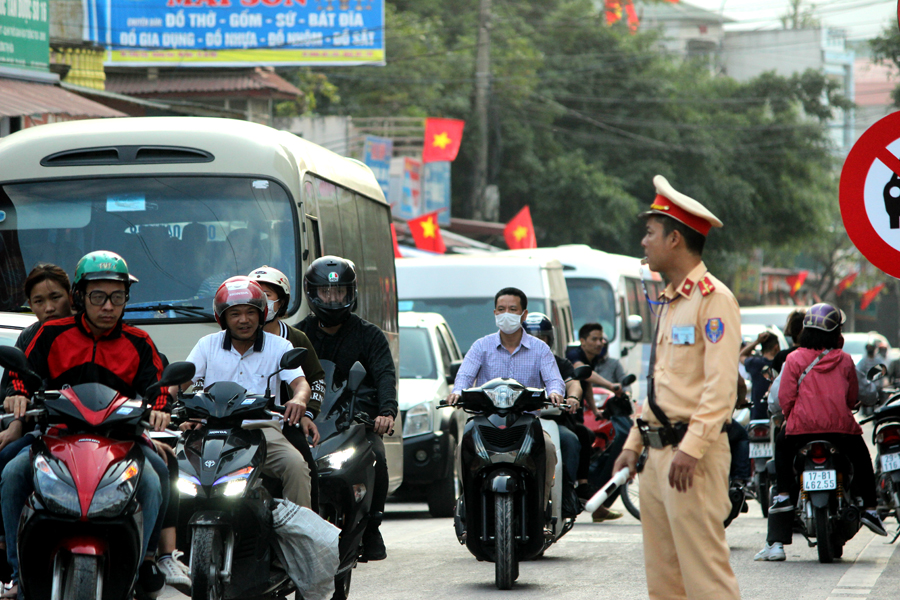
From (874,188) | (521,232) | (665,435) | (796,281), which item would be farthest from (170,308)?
(796,281)

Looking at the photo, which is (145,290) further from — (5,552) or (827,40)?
(827,40)

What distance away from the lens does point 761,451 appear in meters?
10.1

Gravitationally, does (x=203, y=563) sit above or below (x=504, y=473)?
above

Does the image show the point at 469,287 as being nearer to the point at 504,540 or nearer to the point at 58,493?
the point at 504,540

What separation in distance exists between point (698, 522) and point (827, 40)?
306 feet

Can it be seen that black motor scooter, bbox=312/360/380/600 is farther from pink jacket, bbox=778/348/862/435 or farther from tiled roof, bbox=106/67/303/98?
tiled roof, bbox=106/67/303/98

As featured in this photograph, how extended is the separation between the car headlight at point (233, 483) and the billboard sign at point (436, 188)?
26959 millimetres

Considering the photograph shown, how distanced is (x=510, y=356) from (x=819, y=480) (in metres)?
2.22

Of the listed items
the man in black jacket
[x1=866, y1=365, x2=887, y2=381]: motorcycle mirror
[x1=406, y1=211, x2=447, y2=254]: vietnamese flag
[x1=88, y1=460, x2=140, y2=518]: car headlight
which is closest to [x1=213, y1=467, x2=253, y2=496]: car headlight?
[x1=88, y1=460, x2=140, y2=518]: car headlight

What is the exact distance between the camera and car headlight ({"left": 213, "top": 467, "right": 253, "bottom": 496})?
5484 mm

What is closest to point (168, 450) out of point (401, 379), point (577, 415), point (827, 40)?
point (577, 415)

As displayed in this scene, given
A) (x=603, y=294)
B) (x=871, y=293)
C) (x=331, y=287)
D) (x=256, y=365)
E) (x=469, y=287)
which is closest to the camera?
(x=256, y=365)

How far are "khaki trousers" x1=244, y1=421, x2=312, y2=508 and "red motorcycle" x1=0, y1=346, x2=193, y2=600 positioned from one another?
0.89 m

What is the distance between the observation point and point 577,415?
10.4 metres
